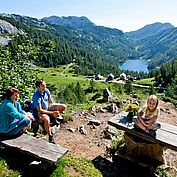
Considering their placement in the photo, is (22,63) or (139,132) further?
(22,63)

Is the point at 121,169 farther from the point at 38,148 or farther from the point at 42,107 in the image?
the point at 42,107

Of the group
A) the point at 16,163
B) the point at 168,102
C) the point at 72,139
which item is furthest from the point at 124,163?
the point at 168,102

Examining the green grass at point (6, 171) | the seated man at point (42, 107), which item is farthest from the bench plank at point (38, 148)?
the seated man at point (42, 107)

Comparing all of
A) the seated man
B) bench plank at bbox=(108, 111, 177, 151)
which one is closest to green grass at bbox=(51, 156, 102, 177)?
the seated man

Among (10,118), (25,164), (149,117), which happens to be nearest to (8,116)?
(10,118)

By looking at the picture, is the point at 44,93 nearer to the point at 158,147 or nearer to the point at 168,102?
the point at 158,147

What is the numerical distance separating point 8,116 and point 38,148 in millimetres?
1304

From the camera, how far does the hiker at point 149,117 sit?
23.5ft

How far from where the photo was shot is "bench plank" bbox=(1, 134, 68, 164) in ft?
20.4

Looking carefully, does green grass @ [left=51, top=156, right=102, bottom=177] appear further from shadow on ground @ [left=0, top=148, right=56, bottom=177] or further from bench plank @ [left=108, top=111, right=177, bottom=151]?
bench plank @ [left=108, top=111, right=177, bottom=151]

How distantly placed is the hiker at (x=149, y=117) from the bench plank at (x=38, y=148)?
2221 millimetres

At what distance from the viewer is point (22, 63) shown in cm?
991

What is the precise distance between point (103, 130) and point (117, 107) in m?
3.58

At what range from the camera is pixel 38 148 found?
21.7 ft
